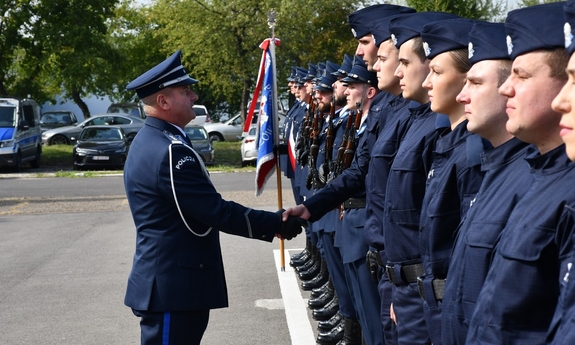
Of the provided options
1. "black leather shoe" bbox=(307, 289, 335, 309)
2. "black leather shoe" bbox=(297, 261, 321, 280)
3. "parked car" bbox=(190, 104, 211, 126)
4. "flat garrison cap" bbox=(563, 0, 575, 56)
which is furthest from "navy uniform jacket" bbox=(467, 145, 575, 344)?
"parked car" bbox=(190, 104, 211, 126)

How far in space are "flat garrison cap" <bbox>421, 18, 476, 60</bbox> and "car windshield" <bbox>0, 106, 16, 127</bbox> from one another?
86.7ft

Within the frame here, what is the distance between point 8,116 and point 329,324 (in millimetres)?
23882

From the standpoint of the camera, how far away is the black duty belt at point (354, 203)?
639cm

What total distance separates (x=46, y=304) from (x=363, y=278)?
433 cm

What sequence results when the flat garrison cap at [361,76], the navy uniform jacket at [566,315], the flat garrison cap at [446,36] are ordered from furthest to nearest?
the flat garrison cap at [361,76]
the flat garrison cap at [446,36]
the navy uniform jacket at [566,315]

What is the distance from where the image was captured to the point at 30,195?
21938 mm

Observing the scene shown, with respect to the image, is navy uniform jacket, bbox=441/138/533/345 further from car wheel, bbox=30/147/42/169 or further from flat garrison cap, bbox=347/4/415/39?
car wheel, bbox=30/147/42/169

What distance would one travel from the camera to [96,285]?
33.9 ft

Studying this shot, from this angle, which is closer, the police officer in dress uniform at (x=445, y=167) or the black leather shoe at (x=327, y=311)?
the police officer in dress uniform at (x=445, y=167)

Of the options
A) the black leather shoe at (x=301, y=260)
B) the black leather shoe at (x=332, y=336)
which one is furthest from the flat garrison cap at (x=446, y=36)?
the black leather shoe at (x=301, y=260)

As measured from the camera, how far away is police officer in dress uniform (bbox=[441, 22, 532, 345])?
312 cm

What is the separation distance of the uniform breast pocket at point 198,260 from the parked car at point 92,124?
108 ft

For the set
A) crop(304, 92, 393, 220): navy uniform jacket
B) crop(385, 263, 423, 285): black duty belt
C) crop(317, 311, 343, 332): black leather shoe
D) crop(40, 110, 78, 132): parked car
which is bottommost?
crop(40, 110, 78, 132): parked car

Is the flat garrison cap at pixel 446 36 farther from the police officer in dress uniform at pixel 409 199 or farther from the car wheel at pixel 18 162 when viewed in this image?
the car wheel at pixel 18 162
